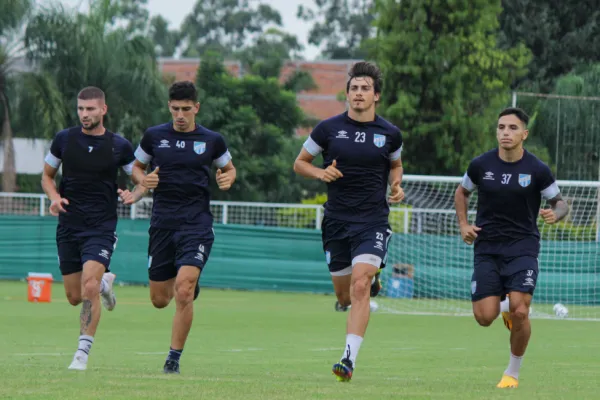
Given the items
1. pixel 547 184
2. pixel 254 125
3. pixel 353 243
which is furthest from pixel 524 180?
pixel 254 125

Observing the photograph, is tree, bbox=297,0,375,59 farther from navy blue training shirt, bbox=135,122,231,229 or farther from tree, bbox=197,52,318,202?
navy blue training shirt, bbox=135,122,231,229

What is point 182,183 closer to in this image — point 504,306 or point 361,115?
point 361,115

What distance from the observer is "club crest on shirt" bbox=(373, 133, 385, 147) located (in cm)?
1087

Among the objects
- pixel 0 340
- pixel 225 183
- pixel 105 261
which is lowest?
pixel 0 340

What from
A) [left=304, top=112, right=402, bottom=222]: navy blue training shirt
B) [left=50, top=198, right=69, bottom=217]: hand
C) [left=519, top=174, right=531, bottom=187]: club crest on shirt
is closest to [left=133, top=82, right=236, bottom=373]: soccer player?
[left=50, top=198, right=69, bottom=217]: hand

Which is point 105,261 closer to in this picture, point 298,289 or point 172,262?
point 172,262

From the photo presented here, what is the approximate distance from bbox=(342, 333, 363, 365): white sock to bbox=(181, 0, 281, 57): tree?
289ft

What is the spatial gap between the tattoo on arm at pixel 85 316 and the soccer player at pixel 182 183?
26.1 inches

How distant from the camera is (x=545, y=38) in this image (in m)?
51.7

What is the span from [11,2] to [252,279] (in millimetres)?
12828

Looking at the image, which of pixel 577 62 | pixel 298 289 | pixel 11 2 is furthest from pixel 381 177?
pixel 577 62

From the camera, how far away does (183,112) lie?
11.1 metres

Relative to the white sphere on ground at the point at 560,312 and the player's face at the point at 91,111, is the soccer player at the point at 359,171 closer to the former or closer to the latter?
the player's face at the point at 91,111

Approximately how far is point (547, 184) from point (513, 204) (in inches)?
12.8
